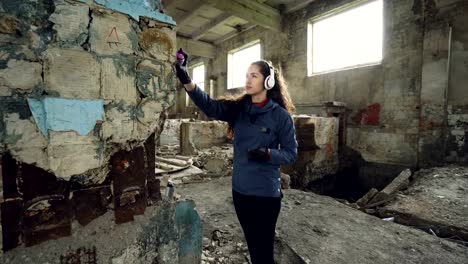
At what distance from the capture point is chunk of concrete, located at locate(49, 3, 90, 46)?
3.51 ft

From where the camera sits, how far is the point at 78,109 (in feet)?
3.75

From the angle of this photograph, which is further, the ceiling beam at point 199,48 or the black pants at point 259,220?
the ceiling beam at point 199,48

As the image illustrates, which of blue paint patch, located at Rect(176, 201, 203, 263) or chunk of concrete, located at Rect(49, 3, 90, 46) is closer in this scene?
chunk of concrete, located at Rect(49, 3, 90, 46)

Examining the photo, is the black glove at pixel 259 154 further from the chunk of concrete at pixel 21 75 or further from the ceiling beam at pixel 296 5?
the ceiling beam at pixel 296 5

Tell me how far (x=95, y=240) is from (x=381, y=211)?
3605 mm

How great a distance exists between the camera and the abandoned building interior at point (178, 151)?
1050 millimetres

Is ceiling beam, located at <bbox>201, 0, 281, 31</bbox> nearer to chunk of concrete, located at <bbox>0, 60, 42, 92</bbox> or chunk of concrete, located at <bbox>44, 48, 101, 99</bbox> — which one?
chunk of concrete, located at <bbox>44, 48, 101, 99</bbox>

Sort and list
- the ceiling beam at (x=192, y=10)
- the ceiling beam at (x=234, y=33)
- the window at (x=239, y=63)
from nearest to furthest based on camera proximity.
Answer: the ceiling beam at (x=192, y=10), the ceiling beam at (x=234, y=33), the window at (x=239, y=63)

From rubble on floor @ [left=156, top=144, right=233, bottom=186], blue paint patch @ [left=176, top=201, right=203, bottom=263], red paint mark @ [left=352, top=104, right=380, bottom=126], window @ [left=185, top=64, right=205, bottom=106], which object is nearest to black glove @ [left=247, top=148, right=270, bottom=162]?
blue paint patch @ [left=176, top=201, right=203, bottom=263]

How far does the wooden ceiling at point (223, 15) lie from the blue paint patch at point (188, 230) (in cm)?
620

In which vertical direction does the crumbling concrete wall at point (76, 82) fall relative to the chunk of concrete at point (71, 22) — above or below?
below

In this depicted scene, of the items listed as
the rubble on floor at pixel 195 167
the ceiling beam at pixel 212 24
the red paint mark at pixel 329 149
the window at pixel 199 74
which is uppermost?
the ceiling beam at pixel 212 24

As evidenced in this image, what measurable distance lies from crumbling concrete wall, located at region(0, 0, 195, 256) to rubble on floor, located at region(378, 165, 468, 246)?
332 cm

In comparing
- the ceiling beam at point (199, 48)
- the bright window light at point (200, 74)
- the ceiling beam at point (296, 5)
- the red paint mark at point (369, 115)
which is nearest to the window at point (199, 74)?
the bright window light at point (200, 74)
